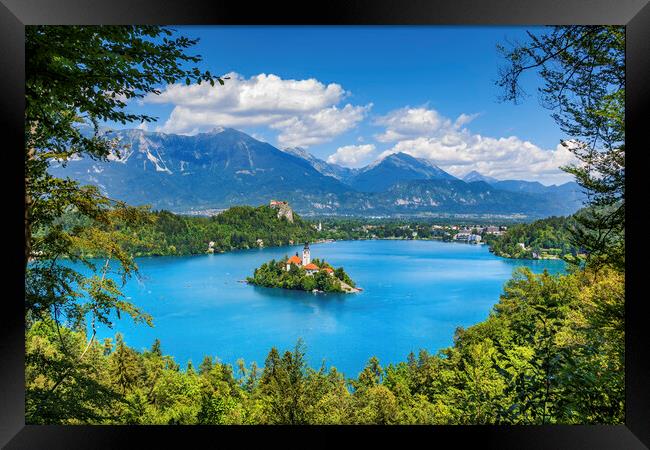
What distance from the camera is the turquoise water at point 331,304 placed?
14.2 metres

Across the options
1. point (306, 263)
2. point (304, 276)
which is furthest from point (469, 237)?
point (304, 276)

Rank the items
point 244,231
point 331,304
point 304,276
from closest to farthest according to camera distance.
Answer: point 331,304
point 304,276
point 244,231

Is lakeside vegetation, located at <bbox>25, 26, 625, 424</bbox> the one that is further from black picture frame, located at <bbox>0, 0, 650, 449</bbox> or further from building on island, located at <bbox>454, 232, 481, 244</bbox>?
building on island, located at <bbox>454, 232, 481, 244</bbox>

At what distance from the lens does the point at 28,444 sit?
4.93 ft

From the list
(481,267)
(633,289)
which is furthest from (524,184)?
Result: (633,289)

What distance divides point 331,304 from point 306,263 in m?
3.11

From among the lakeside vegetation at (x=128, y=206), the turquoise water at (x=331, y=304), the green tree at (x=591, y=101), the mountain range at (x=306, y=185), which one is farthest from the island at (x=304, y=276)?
the green tree at (x=591, y=101)

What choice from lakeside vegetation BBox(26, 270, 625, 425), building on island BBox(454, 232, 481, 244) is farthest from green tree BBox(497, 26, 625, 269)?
building on island BBox(454, 232, 481, 244)

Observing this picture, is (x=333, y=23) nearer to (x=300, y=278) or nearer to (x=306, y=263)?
(x=300, y=278)

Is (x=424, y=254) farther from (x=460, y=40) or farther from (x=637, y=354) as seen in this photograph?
(x=637, y=354)

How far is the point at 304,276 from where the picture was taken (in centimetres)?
2184

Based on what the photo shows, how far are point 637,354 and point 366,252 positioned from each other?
2424 cm

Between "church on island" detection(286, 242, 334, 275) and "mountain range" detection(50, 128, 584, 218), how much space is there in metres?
3.70

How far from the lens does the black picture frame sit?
1.40m
